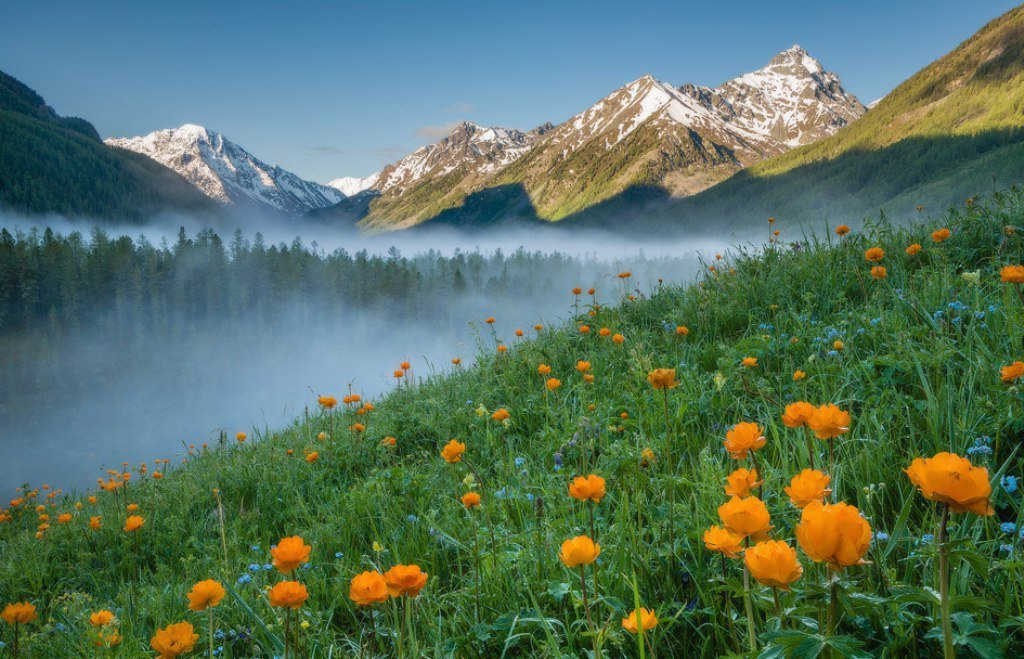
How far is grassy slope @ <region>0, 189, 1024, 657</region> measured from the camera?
149 centimetres

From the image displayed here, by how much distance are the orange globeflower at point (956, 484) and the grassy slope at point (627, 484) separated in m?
0.15

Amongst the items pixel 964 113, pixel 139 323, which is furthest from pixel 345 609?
pixel 964 113

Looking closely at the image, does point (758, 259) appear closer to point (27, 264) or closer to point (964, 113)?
point (27, 264)

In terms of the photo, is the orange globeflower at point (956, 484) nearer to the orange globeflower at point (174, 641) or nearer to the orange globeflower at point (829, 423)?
the orange globeflower at point (829, 423)

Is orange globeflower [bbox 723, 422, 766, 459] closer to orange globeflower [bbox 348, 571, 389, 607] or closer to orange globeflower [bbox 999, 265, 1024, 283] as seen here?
orange globeflower [bbox 348, 571, 389, 607]

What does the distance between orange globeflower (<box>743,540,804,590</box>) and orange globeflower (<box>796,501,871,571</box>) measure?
34 millimetres

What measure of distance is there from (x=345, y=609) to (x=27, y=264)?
85.3 m

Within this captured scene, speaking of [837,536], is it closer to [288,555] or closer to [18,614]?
[288,555]

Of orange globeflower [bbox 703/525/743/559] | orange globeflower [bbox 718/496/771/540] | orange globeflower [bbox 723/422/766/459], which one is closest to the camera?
orange globeflower [bbox 718/496/771/540]

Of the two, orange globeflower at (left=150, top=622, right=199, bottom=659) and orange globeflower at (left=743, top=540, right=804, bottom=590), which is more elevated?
orange globeflower at (left=743, top=540, right=804, bottom=590)

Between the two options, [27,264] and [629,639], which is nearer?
[629,639]

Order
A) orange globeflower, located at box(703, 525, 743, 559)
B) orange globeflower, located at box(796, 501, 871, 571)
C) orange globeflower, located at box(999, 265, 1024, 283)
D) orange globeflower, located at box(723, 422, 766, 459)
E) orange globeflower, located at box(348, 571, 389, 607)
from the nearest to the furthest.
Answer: orange globeflower, located at box(796, 501, 871, 571)
orange globeflower, located at box(703, 525, 743, 559)
orange globeflower, located at box(348, 571, 389, 607)
orange globeflower, located at box(723, 422, 766, 459)
orange globeflower, located at box(999, 265, 1024, 283)

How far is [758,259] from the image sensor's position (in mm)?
5242

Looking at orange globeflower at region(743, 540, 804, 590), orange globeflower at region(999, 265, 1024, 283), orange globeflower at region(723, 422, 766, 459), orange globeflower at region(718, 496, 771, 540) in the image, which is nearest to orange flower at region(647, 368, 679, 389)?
orange globeflower at region(723, 422, 766, 459)
